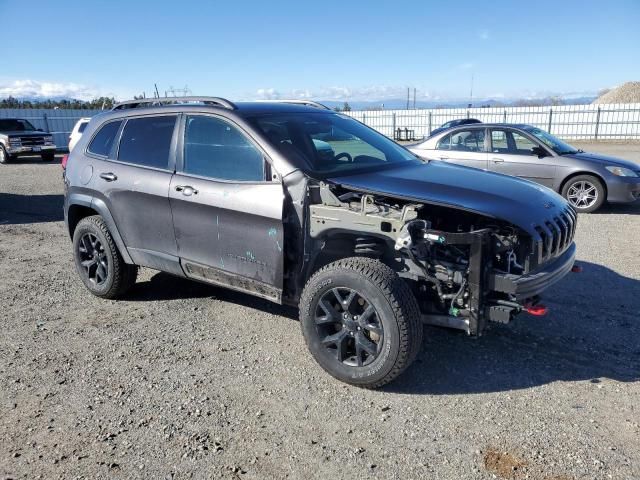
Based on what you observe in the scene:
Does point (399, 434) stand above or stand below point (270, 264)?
below

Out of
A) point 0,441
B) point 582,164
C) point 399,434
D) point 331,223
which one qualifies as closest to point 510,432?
point 399,434

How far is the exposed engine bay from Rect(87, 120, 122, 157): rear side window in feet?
8.35

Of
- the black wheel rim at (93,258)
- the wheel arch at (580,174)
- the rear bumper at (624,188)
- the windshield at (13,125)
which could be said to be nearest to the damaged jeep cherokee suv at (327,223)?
the black wheel rim at (93,258)

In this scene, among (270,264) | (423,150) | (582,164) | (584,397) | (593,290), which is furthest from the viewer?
(423,150)

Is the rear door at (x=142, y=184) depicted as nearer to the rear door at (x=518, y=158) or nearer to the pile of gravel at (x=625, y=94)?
the rear door at (x=518, y=158)

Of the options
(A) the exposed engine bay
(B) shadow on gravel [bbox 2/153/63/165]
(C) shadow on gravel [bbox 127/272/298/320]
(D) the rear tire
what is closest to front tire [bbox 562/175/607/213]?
(C) shadow on gravel [bbox 127/272/298/320]

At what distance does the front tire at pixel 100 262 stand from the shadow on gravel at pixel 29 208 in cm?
486

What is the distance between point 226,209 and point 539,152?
7.29 m

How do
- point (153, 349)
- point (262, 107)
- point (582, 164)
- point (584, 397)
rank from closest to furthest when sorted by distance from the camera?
point (584, 397) → point (153, 349) → point (262, 107) → point (582, 164)

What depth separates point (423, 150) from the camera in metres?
10.6

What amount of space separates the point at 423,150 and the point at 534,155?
206 centimetres

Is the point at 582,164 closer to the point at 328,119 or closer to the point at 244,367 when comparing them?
the point at 328,119

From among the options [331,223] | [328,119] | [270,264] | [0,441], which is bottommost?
[0,441]

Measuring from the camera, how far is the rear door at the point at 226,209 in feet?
13.1
